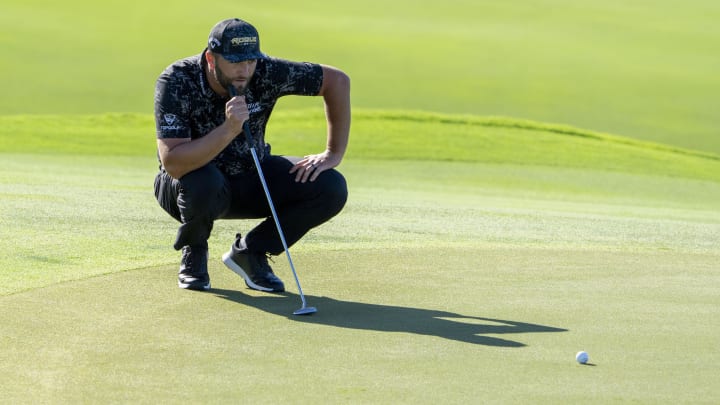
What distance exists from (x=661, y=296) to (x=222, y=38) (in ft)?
8.23

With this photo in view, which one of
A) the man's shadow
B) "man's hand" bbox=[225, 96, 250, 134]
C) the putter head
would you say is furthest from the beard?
the putter head

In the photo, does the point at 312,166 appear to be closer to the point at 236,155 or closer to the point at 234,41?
the point at 236,155

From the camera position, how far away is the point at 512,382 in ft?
12.6

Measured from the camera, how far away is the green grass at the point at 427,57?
22516mm

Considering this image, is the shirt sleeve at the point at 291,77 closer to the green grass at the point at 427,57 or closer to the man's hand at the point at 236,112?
the man's hand at the point at 236,112

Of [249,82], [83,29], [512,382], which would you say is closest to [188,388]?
[512,382]

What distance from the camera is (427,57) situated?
26.2m

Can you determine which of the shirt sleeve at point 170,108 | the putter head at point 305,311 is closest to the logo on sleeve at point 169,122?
the shirt sleeve at point 170,108

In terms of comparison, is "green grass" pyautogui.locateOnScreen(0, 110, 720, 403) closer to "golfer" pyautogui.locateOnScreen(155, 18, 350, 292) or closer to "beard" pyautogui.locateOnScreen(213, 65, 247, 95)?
"golfer" pyautogui.locateOnScreen(155, 18, 350, 292)

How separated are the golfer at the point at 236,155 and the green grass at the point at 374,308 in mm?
222

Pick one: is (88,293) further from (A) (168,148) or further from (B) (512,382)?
(B) (512,382)

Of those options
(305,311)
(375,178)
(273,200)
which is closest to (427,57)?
(375,178)

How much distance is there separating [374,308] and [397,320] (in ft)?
0.97

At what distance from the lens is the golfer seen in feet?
17.4
